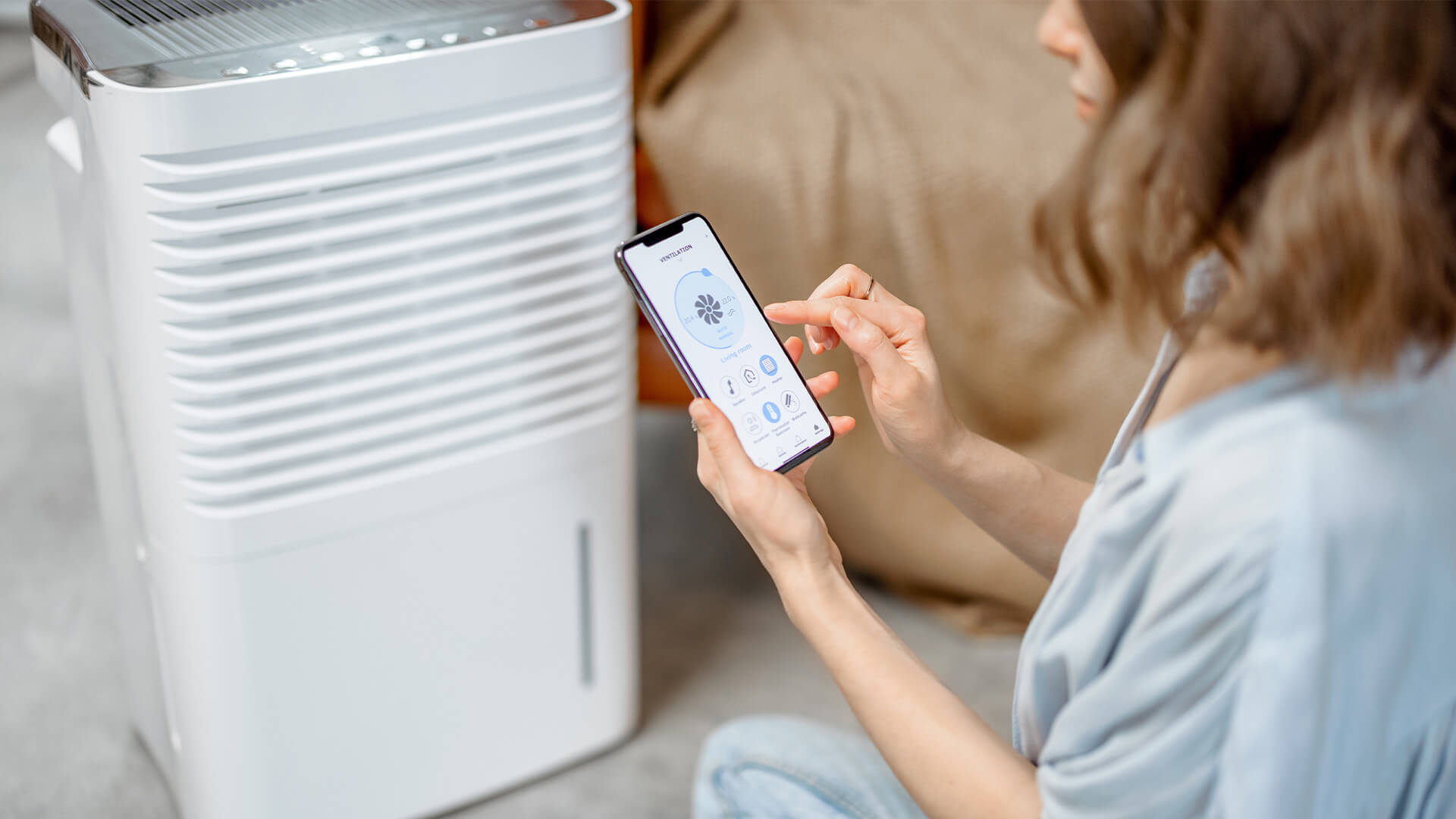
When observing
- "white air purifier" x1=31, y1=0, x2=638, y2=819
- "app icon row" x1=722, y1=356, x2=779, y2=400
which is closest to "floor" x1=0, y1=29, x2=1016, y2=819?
"white air purifier" x1=31, y1=0, x2=638, y2=819

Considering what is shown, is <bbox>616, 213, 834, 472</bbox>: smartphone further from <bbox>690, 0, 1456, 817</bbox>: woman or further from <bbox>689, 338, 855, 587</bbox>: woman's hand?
<bbox>690, 0, 1456, 817</bbox>: woman

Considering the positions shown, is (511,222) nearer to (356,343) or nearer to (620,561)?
(356,343)

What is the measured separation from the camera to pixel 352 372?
1005mm

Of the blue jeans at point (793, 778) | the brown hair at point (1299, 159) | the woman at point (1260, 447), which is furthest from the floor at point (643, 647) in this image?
the brown hair at point (1299, 159)

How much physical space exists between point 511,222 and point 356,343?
14cm

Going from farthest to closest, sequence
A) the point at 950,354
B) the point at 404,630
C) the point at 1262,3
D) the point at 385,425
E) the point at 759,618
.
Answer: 1. the point at 759,618
2. the point at 950,354
3. the point at 404,630
4. the point at 385,425
5. the point at 1262,3

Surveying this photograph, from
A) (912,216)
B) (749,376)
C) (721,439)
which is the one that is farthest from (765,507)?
(912,216)

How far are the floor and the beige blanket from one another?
0.59 ft

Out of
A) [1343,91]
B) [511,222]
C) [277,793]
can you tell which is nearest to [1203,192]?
[1343,91]

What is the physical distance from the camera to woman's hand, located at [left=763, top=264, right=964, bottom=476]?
0.82 metres

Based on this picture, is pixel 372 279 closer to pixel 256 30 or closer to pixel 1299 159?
pixel 256 30

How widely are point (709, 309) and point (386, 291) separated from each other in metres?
0.26

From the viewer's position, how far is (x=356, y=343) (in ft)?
3.27

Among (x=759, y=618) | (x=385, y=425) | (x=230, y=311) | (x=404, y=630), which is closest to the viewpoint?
(x=230, y=311)
